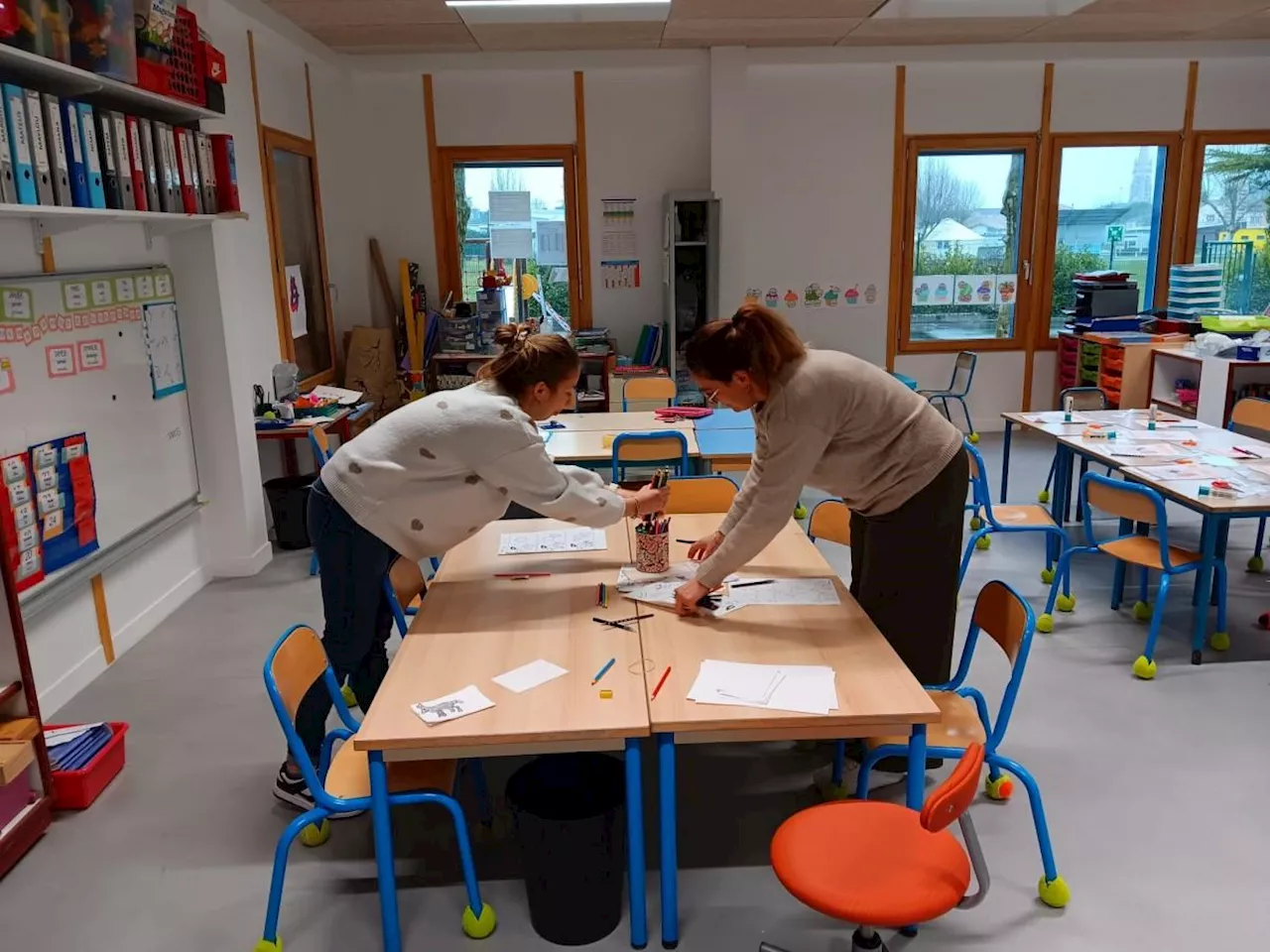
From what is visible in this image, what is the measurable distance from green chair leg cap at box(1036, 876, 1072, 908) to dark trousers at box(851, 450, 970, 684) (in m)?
0.58

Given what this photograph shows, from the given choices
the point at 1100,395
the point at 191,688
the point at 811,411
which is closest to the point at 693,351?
the point at 811,411

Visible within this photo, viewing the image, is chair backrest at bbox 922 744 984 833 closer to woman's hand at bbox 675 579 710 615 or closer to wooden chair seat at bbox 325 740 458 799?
woman's hand at bbox 675 579 710 615

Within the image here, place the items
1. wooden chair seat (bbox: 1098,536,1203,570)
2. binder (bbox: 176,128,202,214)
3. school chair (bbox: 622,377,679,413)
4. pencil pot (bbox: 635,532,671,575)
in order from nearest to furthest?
pencil pot (bbox: 635,532,671,575) → wooden chair seat (bbox: 1098,536,1203,570) → binder (bbox: 176,128,202,214) → school chair (bbox: 622,377,679,413)

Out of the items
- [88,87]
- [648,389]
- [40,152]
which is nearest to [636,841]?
[40,152]

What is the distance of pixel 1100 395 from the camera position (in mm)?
5559

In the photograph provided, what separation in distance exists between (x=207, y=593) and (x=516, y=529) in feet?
7.00

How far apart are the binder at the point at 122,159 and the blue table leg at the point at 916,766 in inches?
127

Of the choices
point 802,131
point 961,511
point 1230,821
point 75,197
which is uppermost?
point 802,131

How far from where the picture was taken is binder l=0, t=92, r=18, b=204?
2.81 m

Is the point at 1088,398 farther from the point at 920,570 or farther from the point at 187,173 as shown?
the point at 187,173

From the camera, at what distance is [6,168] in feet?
9.31

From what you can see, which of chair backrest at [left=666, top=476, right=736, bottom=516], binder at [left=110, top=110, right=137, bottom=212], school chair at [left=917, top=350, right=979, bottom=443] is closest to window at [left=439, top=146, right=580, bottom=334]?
school chair at [left=917, top=350, right=979, bottom=443]

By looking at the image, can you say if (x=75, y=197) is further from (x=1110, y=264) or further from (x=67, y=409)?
(x=1110, y=264)

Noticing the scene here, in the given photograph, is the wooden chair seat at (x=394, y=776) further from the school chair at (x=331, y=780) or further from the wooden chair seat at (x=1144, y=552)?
the wooden chair seat at (x=1144, y=552)
